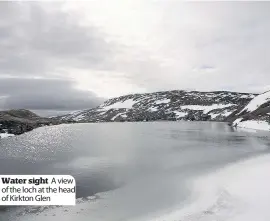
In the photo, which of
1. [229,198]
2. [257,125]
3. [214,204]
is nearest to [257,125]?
[257,125]

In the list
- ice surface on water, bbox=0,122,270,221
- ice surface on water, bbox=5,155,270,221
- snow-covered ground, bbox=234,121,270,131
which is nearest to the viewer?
ice surface on water, bbox=5,155,270,221

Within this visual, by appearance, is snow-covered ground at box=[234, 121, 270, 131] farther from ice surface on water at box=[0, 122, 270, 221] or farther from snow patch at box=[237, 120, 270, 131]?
ice surface on water at box=[0, 122, 270, 221]

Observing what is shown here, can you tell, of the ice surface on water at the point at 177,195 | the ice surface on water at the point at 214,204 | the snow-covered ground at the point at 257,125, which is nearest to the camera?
the ice surface on water at the point at 214,204

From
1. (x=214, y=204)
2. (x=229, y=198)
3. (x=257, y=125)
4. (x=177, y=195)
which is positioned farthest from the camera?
(x=257, y=125)

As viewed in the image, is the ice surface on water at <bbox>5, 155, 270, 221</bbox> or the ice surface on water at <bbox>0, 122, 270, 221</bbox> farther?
the ice surface on water at <bbox>0, 122, 270, 221</bbox>

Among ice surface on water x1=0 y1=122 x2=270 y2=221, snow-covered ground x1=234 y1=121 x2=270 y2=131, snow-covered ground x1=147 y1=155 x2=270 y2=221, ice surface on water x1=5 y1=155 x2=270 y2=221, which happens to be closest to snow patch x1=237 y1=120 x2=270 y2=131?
snow-covered ground x1=234 y1=121 x2=270 y2=131

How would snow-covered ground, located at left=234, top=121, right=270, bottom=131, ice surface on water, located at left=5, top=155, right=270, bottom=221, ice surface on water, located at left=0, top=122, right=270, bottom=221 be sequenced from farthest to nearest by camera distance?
snow-covered ground, located at left=234, top=121, right=270, bottom=131, ice surface on water, located at left=0, top=122, right=270, bottom=221, ice surface on water, located at left=5, top=155, right=270, bottom=221

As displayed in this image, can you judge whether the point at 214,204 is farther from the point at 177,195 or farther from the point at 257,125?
the point at 257,125

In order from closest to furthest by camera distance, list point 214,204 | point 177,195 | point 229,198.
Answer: point 214,204 < point 229,198 < point 177,195

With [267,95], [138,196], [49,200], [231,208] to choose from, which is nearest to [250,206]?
[231,208]

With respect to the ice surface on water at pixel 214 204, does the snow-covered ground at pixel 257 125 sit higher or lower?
higher

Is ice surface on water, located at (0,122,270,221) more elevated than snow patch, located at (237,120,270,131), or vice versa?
snow patch, located at (237,120,270,131)

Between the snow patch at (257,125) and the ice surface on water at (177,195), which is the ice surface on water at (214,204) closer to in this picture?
the ice surface on water at (177,195)

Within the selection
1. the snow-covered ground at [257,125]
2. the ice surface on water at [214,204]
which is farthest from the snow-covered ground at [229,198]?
the snow-covered ground at [257,125]
